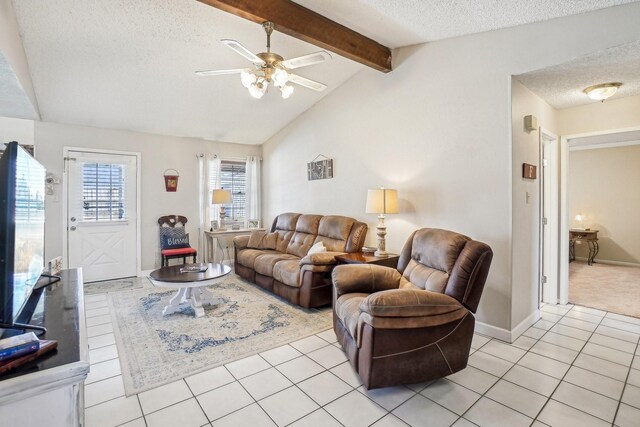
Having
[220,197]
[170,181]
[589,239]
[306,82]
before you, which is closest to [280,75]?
[306,82]

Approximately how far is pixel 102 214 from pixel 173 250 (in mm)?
1154

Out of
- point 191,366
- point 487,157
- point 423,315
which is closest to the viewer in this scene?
point 423,315

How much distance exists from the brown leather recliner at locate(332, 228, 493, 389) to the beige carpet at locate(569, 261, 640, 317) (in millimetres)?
2726

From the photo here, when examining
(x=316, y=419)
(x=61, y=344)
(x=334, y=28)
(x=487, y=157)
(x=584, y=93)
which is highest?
(x=334, y=28)

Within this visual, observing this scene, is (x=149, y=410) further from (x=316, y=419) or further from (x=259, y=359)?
(x=316, y=419)

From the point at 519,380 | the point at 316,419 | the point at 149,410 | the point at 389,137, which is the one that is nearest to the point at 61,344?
the point at 149,410

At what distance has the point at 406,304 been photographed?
1965mm

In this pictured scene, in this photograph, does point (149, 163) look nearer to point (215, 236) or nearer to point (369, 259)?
point (215, 236)

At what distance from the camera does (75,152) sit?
15.3ft

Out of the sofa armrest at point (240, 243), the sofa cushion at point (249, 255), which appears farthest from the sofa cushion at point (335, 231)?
the sofa armrest at point (240, 243)

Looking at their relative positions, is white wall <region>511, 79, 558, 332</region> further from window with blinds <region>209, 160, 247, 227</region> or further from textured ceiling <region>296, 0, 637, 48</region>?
window with blinds <region>209, 160, 247, 227</region>

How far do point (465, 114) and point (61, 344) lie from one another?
3.38m

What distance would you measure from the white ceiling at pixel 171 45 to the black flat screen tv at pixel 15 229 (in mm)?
2237

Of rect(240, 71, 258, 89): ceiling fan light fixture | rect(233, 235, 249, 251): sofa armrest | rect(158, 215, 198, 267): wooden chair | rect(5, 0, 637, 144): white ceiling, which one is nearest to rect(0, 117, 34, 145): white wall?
rect(5, 0, 637, 144): white ceiling
